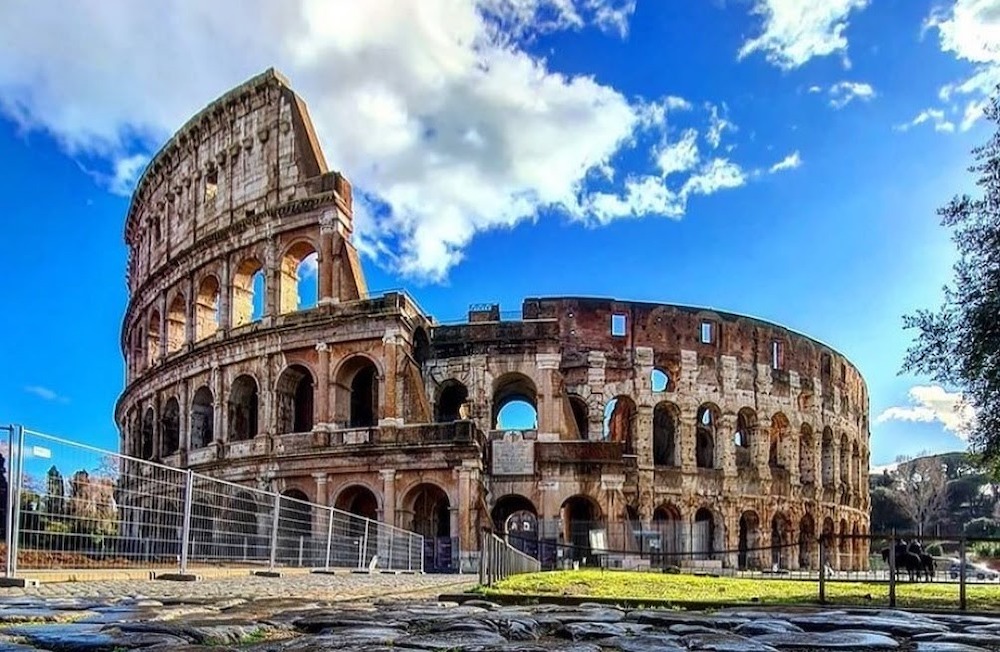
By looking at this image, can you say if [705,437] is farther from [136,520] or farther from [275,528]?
[136,520]

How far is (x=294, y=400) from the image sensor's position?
3086 cm

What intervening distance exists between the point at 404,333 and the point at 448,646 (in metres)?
25.1

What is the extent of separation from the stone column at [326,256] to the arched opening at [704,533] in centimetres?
1497

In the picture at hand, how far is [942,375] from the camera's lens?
50.4 feet

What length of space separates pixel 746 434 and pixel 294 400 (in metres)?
17.7

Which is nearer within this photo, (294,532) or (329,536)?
(294,532)

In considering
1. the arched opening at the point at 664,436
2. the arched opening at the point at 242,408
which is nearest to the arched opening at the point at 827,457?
the arched opening at the point at 664,436

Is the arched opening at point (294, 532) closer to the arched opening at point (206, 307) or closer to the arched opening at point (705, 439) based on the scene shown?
the arched opening at point (206, 307)

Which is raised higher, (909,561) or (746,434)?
(746,434)

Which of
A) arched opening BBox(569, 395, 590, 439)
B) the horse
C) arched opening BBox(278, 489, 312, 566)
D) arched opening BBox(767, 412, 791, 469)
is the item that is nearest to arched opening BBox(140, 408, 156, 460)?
arched opening BBox(569, 395, 590, 439)

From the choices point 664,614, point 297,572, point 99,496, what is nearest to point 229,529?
point 297,572

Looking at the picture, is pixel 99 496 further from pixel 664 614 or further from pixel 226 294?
pixel 226 294

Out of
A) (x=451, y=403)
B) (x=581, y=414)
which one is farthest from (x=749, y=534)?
(x=451, y=403)

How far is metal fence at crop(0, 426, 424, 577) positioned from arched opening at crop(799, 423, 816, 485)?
2788 cm
